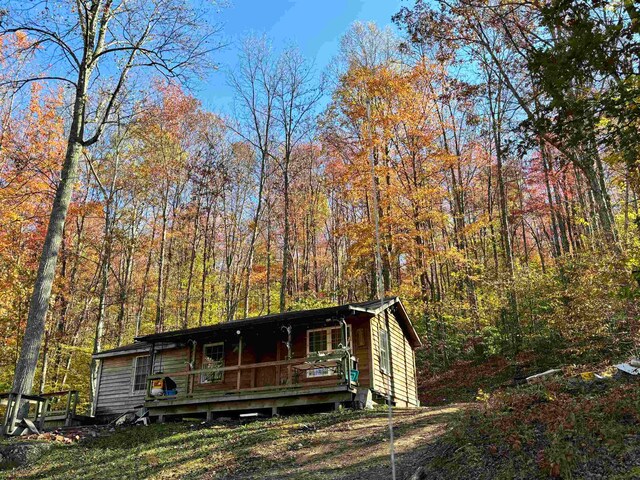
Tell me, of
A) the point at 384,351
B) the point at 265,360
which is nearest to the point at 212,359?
the point at 265,360

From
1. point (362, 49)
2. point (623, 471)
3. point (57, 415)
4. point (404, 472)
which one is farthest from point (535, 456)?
point (362, 49)

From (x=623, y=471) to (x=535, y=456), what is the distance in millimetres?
1036

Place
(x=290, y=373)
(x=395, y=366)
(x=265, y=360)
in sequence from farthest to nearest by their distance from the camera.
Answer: (x=395, y=366)
(x=265, y=360)
(x=290, y=373)

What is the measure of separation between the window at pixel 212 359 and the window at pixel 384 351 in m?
5.69

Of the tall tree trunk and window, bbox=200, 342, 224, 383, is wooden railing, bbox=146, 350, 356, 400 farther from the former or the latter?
the tall tree trunk

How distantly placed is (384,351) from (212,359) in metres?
6.21

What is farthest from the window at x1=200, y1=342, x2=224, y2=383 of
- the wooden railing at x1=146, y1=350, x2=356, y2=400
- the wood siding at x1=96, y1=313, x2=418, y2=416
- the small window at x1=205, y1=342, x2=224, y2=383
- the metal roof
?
the metal roof

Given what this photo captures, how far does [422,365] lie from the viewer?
24797mm

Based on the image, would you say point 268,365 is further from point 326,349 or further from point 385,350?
point 385,350

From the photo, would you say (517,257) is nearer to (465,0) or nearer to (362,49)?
(362,49)

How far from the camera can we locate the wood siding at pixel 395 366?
1606cm

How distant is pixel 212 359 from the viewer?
58.3 ft

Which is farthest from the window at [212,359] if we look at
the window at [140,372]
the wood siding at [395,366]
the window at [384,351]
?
the window at [384,351]

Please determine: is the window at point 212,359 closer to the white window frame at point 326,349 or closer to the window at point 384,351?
the white window frame at point 326,349
